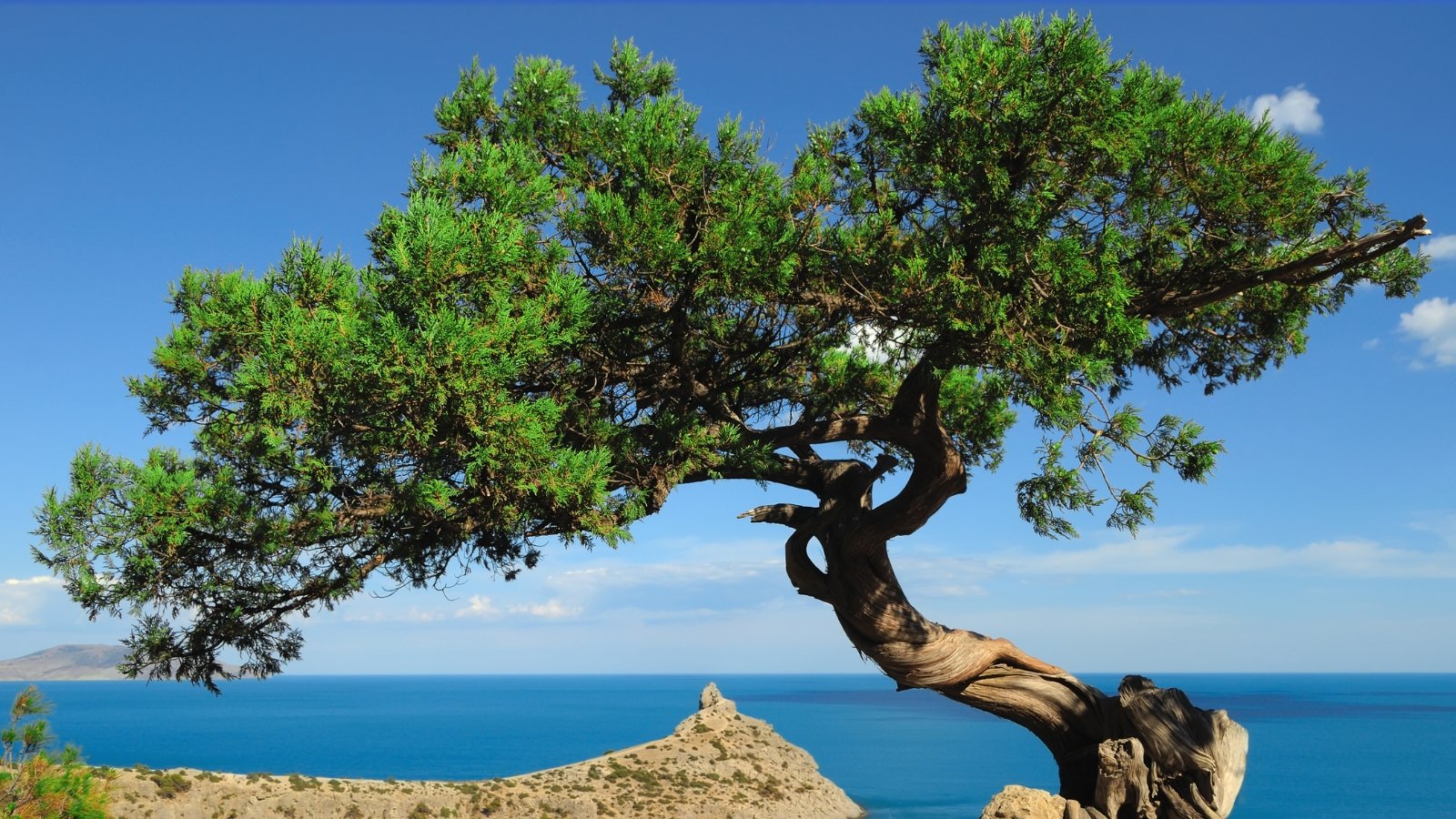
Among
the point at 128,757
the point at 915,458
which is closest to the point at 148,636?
the point at 915,458

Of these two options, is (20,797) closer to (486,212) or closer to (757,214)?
(486,212)

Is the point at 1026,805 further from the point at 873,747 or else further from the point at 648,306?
the point at 873,747

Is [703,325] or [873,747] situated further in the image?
[873,747]

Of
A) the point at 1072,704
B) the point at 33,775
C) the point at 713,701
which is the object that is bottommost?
the point at 713,701

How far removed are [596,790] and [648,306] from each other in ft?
111

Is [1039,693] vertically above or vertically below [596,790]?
above

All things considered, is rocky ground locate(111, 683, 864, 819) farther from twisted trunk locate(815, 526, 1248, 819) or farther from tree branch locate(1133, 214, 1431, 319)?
tree branch locate(1133, 214, 1431, 319)

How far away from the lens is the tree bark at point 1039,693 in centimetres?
1021

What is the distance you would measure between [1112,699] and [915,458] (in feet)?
11.9

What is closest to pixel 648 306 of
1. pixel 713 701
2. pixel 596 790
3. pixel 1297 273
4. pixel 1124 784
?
pixel 1297 273

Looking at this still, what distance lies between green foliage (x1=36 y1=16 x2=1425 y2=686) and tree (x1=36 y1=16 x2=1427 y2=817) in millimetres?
28

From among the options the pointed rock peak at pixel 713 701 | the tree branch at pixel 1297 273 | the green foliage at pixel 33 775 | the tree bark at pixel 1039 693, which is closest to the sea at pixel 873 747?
the pointed rock peak at pixel 713 701

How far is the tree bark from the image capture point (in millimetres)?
10211

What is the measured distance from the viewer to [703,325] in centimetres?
891
